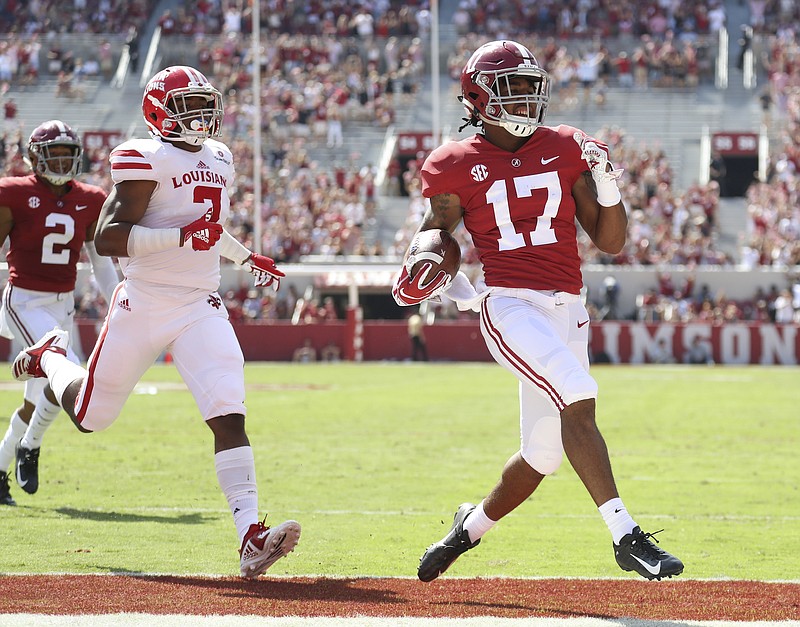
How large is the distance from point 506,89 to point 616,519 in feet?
6.28

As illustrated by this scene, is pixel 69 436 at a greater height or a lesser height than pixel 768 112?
lesser

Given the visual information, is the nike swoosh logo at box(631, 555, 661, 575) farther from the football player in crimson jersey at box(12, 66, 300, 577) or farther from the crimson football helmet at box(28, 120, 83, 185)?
the crimson football helmet at box(28, 120, 83, 185)

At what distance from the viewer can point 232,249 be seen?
6.34m

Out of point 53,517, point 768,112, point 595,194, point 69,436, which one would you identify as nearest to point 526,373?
point 595,194

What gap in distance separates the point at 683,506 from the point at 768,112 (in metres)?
26.8

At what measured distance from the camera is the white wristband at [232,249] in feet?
20.4

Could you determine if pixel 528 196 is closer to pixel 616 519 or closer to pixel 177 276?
pixel 616 519

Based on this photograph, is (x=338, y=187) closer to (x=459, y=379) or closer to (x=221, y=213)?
(x=459, y=379)

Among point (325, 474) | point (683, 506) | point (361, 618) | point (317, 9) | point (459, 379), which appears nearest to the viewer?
point (361, 618)

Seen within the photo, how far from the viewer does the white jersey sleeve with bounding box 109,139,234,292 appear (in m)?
5.58

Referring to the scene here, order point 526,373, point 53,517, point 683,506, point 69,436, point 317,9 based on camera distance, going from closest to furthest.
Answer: point 526,373, point 53,517, point 683,506, point 69,436, point 317,9

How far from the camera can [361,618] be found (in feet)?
15.3

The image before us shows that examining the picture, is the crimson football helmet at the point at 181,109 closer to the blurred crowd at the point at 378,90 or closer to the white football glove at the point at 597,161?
the white football glove at the point at 597,161

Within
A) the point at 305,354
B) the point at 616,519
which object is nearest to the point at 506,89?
the point at 616,519
